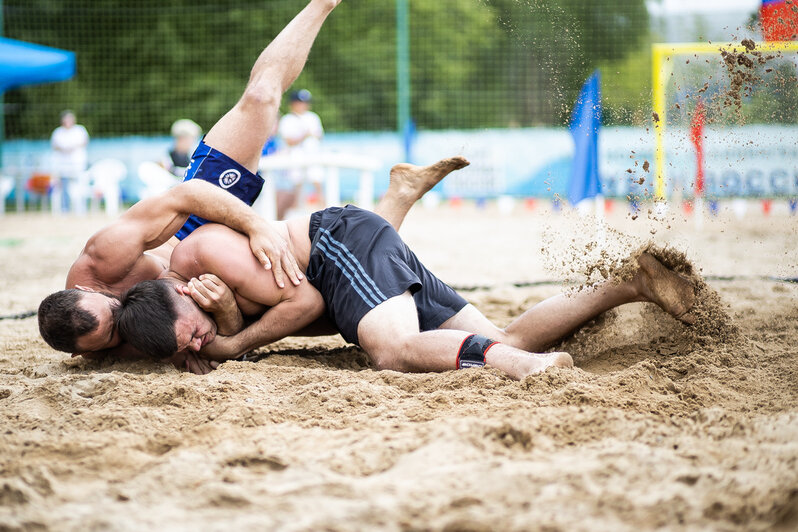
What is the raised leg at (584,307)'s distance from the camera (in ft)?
9.52

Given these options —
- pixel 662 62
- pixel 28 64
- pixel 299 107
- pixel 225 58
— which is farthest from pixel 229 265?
pixel 225 58

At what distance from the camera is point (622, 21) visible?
16.3m

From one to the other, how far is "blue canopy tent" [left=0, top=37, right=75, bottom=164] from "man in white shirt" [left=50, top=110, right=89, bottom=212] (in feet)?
6.41

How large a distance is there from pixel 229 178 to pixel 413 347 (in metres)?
1.25

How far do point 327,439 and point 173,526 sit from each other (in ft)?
1.77

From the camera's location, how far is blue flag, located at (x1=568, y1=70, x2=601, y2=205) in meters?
6.47

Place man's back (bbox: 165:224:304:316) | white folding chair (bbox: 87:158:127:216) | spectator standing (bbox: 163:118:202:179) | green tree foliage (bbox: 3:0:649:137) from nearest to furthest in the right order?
man's back (bbox: 165:224:304:316) → spectator standing (bbox: 163:118:202:179) → white folding chair (bbox: 87:158:127:216) → green tree foliage (bbox: 3:0:649:137)

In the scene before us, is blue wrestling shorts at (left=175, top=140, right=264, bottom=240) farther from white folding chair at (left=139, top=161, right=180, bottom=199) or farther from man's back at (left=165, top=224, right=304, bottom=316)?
white folding chair at (left=139, top=161, right=180, bottom=199)

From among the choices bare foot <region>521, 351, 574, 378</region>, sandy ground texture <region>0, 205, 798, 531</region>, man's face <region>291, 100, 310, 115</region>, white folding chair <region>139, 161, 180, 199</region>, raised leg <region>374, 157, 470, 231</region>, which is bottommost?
sandy ground texture <region>0, 205, 798, 531</region>

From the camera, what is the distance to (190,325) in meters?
2.74

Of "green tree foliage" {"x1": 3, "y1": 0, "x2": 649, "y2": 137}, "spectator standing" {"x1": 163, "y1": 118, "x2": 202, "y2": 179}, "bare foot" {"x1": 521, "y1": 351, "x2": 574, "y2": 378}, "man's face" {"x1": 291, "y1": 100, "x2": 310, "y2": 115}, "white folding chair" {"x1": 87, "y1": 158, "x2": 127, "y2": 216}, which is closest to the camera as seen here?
"bare foot" {"x1": 521, "y1": 351, "x2": 574, "y2": 378}

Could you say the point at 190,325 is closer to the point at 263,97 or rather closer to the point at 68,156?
the point at 263,97

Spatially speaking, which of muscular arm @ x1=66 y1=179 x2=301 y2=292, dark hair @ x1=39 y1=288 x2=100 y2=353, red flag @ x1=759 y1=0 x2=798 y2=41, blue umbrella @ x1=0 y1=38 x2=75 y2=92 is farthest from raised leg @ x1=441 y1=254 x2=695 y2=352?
blue umbrella @ x1=0 y1=38 x2=75 y2=92

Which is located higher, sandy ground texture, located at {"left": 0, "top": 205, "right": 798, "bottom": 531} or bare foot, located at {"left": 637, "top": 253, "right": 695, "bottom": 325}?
bare foot, located at {"left": 637, "top": 253, "right": 695, "bottom": 325}
